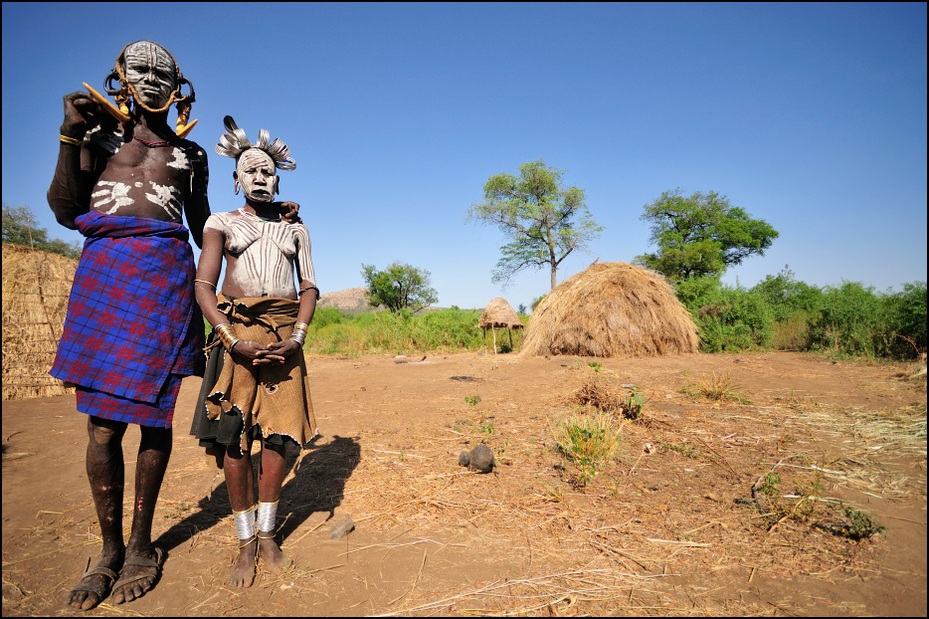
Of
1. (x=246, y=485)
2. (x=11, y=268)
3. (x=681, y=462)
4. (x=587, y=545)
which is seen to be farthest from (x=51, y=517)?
(x=11, y=268)

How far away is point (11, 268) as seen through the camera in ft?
24.4

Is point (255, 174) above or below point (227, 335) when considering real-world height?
above

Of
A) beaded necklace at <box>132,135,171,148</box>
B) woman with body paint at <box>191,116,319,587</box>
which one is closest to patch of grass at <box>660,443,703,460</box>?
woman with body paint at <box>191,116,319,587</box>

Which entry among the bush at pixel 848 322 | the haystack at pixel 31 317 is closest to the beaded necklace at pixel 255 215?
the haystack at pixel 31 317

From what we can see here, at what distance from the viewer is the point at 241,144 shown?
7.50ft

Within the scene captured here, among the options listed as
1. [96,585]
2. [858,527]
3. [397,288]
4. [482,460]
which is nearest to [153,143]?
[96,585]

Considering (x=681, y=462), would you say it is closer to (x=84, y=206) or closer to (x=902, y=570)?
(x=902, y=570)

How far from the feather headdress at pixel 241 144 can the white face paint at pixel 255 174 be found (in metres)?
0.04

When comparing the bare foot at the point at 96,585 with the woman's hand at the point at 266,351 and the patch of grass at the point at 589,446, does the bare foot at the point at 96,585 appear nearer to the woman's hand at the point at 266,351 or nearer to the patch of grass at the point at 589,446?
the woman's hand at the point at 266,351

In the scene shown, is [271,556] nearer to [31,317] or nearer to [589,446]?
[589,446]

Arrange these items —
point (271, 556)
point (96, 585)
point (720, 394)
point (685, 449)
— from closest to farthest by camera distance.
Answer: point (96, 585)
point (271, 556)
point (685, 449)
point (720, 394)

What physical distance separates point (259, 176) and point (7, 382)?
7.72 m

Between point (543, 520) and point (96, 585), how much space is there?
7.20 feet

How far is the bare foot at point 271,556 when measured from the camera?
2.17 metres
